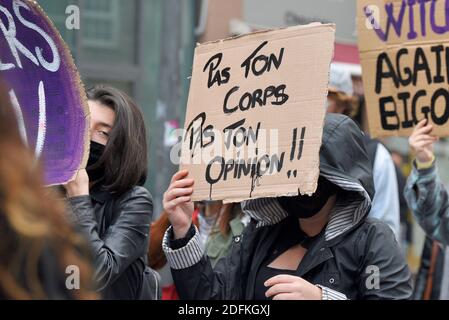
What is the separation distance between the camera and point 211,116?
311cm

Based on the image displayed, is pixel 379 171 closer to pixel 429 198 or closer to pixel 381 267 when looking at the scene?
pixel 429 198

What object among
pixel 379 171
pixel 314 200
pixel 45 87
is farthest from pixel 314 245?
pixel 379 171

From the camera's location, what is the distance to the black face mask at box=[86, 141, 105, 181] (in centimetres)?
326

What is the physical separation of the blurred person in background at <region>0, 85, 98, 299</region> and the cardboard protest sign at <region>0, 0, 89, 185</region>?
1579 mm

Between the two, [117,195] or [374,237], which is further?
[117,195]

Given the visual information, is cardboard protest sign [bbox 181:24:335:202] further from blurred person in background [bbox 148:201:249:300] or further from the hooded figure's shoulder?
blurred person in background [bbox 148:201:249:300]

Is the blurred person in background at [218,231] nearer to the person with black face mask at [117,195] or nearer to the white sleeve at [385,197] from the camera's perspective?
the white sleeve at [385,197]

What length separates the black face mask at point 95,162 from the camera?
10.7 feet

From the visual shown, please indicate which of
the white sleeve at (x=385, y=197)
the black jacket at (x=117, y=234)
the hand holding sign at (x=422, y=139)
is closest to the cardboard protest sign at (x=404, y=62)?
the hand holding sign at (x=422, y=139)

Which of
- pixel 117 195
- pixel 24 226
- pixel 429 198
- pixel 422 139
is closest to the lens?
pixel 24 226

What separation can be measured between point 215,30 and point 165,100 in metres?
4.13

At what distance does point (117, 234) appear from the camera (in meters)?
3.09

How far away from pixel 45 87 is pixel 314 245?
99 cm
